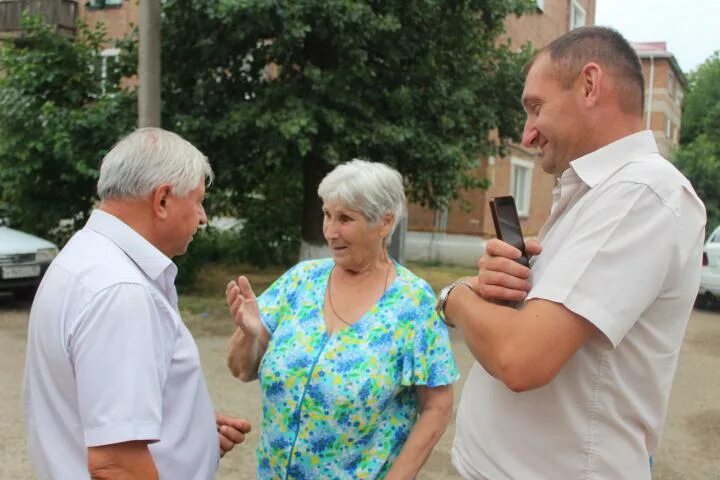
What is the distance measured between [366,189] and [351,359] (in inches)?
23.8

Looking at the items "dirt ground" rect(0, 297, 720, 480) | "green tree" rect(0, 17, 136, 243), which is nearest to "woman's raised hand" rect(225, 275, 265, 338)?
"dirt ground" rect(0, 297, 720, 480)

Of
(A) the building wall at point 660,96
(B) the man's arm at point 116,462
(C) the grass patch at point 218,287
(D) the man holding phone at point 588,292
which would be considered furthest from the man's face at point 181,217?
(A) the building wall at point 660,96

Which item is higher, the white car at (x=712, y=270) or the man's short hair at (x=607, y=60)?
the man's short hair at (x=607, y=60)

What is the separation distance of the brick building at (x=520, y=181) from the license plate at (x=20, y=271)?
9.34 meters

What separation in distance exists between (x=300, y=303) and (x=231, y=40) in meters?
7.65

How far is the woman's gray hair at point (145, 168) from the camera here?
1855mm

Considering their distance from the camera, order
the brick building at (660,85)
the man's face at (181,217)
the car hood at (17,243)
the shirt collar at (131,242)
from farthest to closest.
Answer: the brick building at (660,85) < the car hood at (17,243) < the man's face at (181,217) < the shirt collar at (131,242)

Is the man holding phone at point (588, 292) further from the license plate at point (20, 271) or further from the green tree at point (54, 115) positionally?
the license plate at point (20, 271)

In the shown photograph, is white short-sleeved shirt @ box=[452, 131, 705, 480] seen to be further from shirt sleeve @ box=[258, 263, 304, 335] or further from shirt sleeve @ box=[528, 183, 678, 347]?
shirt sleeve @ box=[258, 263, 304, 335]

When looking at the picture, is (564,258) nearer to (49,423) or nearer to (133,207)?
(133,207)

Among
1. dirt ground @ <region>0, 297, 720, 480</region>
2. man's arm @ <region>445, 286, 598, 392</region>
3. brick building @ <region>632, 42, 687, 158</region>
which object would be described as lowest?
dirt ground @ <region>0, 297, 720, 480</region>

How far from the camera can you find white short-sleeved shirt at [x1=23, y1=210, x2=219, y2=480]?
1.62m

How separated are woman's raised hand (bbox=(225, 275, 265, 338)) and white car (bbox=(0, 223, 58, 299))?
8.28 m

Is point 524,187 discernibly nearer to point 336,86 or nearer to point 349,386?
point 336,86
